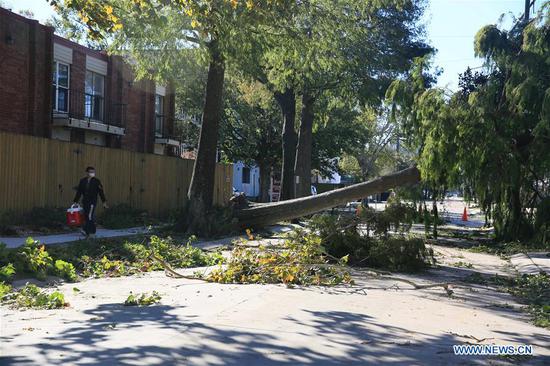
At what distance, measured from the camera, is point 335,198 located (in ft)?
50.4

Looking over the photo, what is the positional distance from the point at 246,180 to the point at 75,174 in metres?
40.2

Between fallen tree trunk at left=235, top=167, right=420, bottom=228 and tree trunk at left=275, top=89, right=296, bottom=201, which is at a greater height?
tree trunk at left=275, top=89, right=296, bottom=201

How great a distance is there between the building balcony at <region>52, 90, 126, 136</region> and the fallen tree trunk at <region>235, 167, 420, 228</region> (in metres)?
10.4

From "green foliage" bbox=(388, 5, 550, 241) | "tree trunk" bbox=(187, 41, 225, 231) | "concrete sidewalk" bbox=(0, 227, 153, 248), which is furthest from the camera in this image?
"tree trunk" bbox=(187, 41, 225, 231)

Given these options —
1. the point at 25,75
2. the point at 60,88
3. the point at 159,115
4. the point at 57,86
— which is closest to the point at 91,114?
the point at 60,88

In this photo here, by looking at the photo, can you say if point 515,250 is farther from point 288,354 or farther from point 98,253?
point 288,354

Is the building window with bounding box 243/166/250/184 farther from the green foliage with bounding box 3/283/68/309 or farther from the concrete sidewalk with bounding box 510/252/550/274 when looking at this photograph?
the green foliage with bounding box 3/283/68/309

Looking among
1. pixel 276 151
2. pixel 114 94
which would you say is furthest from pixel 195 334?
pixel 276 151

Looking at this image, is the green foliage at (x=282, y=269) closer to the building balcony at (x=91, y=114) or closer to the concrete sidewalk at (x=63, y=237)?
the concrete sidewalk at (x=63, y=237)

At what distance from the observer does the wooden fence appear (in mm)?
15758

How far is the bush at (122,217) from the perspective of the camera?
17.8 metres

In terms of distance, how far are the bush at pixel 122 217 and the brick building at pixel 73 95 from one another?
4742 millimetres

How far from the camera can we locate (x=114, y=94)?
26.3 metres

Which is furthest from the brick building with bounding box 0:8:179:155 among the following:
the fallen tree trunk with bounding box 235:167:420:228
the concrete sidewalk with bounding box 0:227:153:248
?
the fallen tree trunk with bounding box 235:167:420:228
